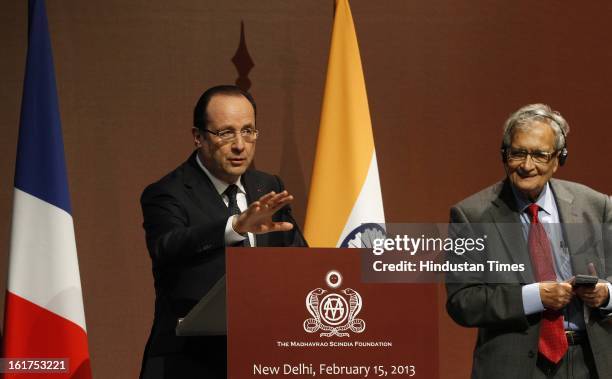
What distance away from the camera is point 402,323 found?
2.60 meters

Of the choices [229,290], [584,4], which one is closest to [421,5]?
[584,4]

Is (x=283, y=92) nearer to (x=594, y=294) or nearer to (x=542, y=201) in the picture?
(x=542, y=201)

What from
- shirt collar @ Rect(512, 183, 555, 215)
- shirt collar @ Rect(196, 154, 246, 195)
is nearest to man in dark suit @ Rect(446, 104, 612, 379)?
shirt collar @ Rect(512, 183, 555, 215)

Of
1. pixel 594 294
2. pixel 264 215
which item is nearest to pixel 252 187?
pixel 264 215

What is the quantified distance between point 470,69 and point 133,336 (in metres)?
2.18

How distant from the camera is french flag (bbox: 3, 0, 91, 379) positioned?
160 inches

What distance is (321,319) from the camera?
2602 mm

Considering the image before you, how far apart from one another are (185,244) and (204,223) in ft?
0.48

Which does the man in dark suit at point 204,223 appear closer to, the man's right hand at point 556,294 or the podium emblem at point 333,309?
the podium emblem at point 333,309

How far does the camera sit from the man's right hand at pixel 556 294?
2689mm

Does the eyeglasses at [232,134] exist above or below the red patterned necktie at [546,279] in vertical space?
above

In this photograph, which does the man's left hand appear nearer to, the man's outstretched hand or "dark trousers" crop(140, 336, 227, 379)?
the man's outstretched hand

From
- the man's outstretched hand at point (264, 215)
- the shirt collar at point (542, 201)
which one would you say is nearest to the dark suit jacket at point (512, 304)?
the shirt collar at point (542, 201)

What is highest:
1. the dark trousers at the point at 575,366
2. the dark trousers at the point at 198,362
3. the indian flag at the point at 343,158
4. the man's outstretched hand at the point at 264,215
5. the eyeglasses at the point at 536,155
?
the indian flag at the point at 343,158
